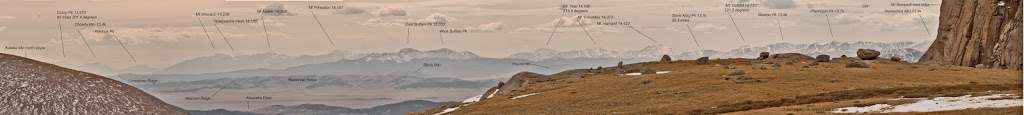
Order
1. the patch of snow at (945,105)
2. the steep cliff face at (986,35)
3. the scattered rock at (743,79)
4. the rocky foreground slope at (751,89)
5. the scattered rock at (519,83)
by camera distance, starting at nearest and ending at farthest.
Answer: the patch of snow at (945,105) < the rocky foreground slope at (751,89) < the scattered rock at (743,79) < the scattered rock at (519,83) < the steep cliff face at (986,35)

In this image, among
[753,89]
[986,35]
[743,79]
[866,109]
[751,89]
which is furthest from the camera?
[986,35]

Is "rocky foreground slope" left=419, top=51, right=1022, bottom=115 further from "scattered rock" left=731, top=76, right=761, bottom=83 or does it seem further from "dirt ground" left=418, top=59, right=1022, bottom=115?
"scattered rock" left=731, top=76, right=761, bottom=83

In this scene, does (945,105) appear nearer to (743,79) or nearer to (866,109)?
(866,109)

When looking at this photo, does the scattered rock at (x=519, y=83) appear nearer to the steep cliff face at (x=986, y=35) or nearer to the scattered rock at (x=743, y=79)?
the scattered rock at (x=743, y=79)

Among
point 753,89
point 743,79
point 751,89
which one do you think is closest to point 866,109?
point 753,89

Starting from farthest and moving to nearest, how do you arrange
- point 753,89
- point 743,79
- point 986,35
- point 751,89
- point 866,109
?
1. point 986,35
2. point 743,79
3. point 751,89
4. point 753,89
5. point 866,109

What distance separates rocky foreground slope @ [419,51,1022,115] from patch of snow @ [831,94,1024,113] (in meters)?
0.87

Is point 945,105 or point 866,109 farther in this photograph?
point 866,109

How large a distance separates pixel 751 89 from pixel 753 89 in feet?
1.29

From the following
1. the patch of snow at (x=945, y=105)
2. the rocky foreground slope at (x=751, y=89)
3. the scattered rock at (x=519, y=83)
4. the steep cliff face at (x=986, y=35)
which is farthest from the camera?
the steep cliff face at (x=986, y=35)

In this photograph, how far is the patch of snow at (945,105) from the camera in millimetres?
83062

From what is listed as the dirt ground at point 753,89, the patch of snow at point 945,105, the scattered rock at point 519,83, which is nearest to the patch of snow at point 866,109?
the patch of snow at point 945,105

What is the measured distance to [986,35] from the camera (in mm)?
184625

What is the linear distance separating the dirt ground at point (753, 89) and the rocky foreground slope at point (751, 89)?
9 centimetres
